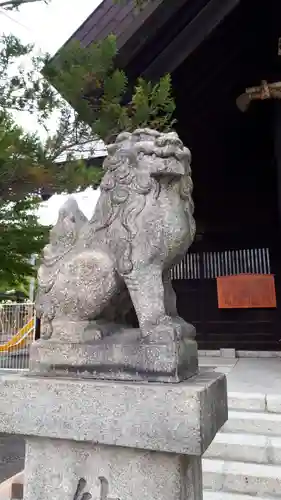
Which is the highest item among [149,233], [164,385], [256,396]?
[149,233]

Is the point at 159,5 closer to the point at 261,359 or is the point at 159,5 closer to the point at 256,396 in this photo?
the point at 256,396

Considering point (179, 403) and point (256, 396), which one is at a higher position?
point (179, 403)

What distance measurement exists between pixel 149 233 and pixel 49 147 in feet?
7.20

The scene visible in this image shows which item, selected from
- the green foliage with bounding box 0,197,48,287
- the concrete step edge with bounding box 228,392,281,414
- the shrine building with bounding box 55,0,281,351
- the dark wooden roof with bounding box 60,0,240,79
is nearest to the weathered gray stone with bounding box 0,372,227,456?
the concrete step edge with bounding box 228,392,281,414

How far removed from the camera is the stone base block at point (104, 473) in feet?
3.83

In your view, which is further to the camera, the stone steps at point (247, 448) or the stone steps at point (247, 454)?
the stone steps at point (247, 448)

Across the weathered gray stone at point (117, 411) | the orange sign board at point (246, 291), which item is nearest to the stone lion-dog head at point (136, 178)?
the weathered gray stone at point (117, 411)

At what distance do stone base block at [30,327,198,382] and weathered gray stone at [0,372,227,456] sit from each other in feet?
0.15

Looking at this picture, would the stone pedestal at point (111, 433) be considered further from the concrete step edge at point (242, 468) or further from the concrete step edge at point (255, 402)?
the concrete step edge at point (255, 402)

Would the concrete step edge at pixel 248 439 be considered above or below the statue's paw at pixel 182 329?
below

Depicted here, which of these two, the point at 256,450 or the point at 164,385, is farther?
the point at 256,450

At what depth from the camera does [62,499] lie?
1240mm

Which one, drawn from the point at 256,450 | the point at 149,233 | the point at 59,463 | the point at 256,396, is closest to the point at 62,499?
the point at 59,463

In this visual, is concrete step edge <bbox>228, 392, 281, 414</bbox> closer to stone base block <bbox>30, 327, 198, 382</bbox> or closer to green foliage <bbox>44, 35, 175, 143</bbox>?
stone base block <bbox>30, 327, 198, 382</bbox>
